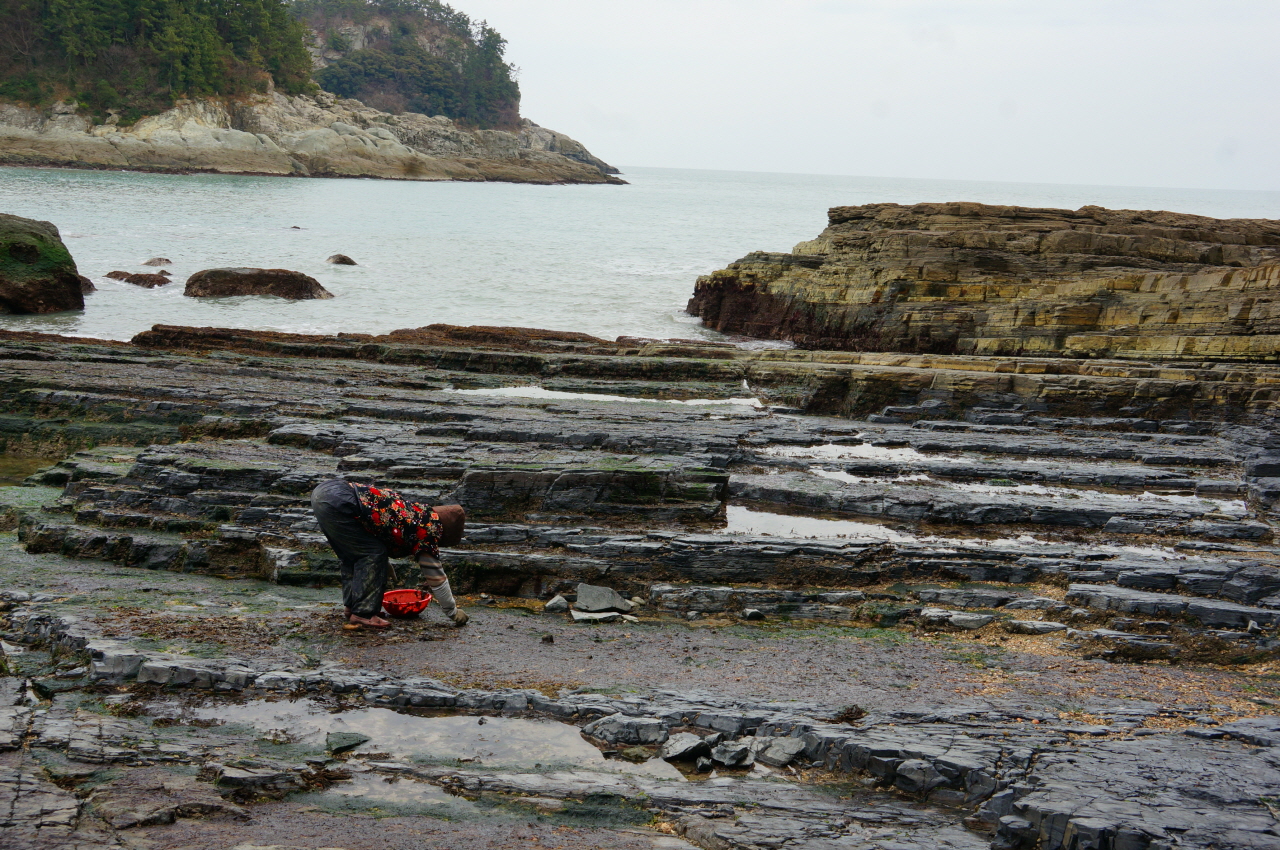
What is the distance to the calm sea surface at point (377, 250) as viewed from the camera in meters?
30.9

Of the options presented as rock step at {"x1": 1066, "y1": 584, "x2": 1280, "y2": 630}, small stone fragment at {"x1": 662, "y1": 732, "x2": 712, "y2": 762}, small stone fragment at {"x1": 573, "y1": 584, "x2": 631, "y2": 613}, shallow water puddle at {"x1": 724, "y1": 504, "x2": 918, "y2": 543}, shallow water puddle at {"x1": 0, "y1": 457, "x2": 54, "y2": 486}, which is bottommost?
shallow water puddle at {"x1": 0, "y1": 457, "x2": 54, "y2": 486}

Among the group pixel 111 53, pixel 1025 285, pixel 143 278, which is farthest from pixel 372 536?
pixel 111 53

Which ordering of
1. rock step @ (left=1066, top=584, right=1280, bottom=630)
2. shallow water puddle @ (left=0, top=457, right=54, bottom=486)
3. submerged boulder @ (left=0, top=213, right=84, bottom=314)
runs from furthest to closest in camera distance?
submerged boulder @ (left=0, top=213, right=84, bottom=314) < shallow water puddle @ (left=0, top=457, right=54, bottom=486) < rock step @ (left=1066, top=584, right=1280, bottom=630)

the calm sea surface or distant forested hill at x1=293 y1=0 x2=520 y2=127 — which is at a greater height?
distant forested hill at x1=293 y1=0 x2=520 y2=127

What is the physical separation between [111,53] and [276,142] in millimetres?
18619

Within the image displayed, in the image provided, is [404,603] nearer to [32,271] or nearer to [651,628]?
[651,628]

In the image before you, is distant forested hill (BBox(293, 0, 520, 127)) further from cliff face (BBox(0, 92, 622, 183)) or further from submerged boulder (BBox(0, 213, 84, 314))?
submerged boulder (BBox(0, 213, 84, 314))

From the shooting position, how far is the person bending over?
7.80 meters

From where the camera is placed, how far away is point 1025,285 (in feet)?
72.5

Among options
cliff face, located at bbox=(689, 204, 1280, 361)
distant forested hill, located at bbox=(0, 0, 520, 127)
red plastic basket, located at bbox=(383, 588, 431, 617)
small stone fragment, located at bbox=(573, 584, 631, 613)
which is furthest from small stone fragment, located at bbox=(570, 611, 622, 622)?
distant forested hill, located at bbox=(0, 0, 520, 127)

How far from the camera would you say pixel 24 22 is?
95.2 m

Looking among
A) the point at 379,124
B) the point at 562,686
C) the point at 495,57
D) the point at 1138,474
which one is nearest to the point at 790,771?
the point at 562,686

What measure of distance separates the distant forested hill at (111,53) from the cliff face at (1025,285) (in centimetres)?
9485

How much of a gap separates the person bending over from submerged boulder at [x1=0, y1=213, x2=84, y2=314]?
25876 millimetres
